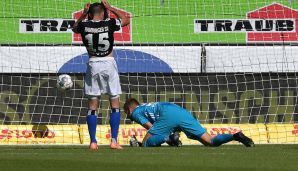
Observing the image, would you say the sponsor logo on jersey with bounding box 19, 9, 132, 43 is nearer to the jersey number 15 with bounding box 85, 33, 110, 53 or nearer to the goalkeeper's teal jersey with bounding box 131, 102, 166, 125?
the goalkeeper's teal jersey with bounding box 131, 102, 166, 125

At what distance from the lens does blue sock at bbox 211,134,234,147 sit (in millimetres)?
12711

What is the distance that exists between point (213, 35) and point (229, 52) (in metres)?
7.00

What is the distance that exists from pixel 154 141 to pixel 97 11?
2.14m

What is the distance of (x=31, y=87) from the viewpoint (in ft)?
57.6

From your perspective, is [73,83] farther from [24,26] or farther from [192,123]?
[24,26]

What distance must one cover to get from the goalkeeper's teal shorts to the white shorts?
1.02 metres

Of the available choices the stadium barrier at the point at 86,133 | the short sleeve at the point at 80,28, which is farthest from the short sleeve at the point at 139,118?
the stadium barrier at the point at 86,133

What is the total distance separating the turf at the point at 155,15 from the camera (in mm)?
25209

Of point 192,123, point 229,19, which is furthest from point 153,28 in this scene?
point 192,123

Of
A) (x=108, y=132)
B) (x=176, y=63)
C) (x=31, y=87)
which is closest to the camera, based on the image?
(x=108, y=132)

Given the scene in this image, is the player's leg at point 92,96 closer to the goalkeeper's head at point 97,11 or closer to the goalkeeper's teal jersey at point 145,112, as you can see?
the goalkeeper's head at point 97,11

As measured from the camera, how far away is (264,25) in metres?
25.3

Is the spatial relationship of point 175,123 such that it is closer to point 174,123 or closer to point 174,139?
point 174,123

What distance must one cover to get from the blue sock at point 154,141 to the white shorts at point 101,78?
1.11m
